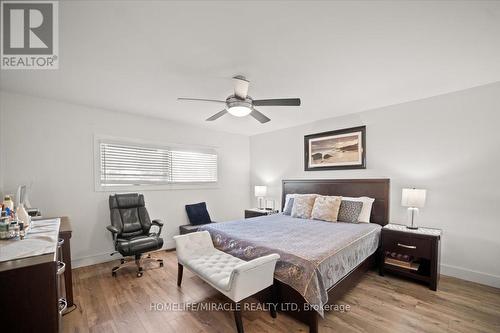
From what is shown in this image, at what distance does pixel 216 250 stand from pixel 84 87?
8.88 feet

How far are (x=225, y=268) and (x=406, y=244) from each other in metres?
2.41

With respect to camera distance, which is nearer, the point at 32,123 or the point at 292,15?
the point at 292,15

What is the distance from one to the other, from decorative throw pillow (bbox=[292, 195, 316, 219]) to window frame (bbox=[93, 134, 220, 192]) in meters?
2.01

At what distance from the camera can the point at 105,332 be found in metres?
1.93

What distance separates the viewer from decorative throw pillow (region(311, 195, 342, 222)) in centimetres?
346

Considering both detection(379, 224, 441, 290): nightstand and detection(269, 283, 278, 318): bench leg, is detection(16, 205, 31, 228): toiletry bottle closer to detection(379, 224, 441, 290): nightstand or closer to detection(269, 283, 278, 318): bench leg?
detection(269, 283, 278, 318): bench leg

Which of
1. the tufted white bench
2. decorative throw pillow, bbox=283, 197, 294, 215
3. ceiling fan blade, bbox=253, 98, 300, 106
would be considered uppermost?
ceiling fan blade, bbox=253, 98, 300, 106

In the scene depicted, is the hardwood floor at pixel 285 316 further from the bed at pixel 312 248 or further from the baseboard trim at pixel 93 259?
the baseboard trim at pixel 93 259

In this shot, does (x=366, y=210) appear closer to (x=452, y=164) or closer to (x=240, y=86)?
(x=452, y=164)

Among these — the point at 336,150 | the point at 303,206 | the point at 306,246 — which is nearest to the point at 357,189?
the point at 336,150

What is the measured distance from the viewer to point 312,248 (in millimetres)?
2203

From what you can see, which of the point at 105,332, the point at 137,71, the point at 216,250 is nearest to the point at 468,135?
the point at 216,250

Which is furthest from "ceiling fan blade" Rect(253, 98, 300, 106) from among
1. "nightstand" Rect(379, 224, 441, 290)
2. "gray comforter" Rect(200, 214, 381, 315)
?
"nightstand" Rect(379, 224, 441, 290)

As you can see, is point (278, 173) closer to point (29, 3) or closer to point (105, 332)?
point (105, 332)
